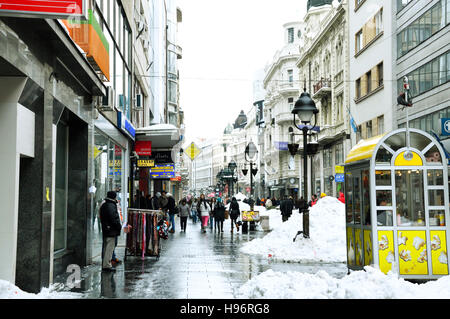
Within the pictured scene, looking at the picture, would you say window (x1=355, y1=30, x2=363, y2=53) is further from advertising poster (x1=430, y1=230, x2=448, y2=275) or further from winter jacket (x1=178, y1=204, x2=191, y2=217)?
advertising poster (x1=430, y1=230, x2=448, y2=275)

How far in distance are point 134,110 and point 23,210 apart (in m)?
16.1

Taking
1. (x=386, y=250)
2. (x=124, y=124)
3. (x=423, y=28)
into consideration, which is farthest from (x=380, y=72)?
(x=386, y=250)

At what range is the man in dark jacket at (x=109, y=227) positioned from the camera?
12.4m

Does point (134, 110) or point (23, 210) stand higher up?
point (134, 110)

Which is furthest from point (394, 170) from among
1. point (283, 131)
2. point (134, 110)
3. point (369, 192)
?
point (283, 131)

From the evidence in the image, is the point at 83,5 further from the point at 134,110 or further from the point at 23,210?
the point at 134,110

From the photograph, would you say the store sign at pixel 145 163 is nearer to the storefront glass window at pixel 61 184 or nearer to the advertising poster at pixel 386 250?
the storefront glass window at pixel 61 184

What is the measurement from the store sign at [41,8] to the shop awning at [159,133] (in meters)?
16.6

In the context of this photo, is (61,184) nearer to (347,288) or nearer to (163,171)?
(347,288)

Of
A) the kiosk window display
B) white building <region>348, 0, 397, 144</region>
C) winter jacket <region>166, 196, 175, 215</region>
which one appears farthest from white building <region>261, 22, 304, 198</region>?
the kiosk window display

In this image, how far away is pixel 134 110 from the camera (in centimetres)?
2495

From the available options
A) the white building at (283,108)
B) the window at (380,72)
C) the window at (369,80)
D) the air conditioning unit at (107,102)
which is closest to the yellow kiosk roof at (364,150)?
the air conditioning unit at (107,102)

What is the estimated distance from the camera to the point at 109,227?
40.8 feet

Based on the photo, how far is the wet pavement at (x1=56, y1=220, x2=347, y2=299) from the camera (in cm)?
955
